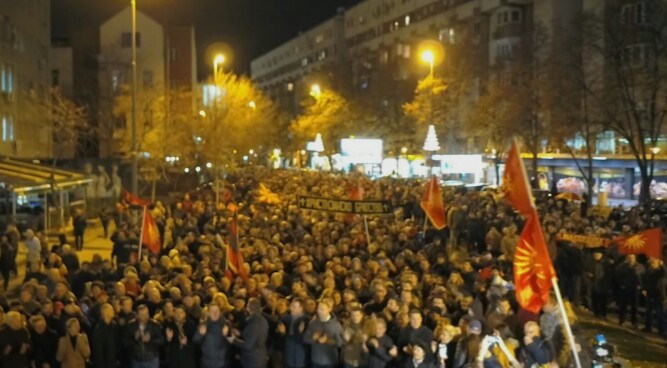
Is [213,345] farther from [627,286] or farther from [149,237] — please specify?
[627,286]

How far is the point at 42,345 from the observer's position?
10414 millimetres

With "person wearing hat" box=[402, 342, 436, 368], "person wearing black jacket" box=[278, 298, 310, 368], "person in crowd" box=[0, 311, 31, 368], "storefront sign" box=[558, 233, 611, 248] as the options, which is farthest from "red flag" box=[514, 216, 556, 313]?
"storefront sign" box=[558, 233, 611, 248]

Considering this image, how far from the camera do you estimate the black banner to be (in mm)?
18656

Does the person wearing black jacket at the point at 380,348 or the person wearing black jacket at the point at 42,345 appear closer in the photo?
the person wearing black jacket at the point at 380,348

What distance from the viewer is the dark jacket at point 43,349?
10.4 metres

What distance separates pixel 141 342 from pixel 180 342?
17.9 inches

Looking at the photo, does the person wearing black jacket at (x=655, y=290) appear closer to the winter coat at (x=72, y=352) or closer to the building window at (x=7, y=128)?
the winter coat at (x=72, y=352)

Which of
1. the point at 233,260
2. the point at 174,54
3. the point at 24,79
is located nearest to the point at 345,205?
the point at 233,260

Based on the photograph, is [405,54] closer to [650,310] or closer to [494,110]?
[494,110]

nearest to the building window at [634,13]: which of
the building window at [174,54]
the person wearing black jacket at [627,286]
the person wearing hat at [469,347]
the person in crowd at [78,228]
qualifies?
the person in crowd at [78,228]

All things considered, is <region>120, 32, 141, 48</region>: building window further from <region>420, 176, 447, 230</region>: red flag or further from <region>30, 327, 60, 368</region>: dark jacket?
<region>30, 327, 60, 368</region>: dark jacket

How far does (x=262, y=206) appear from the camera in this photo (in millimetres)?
28438

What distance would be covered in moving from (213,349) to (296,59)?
466 ft

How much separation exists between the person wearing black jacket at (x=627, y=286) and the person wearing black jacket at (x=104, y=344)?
31.5 ft
